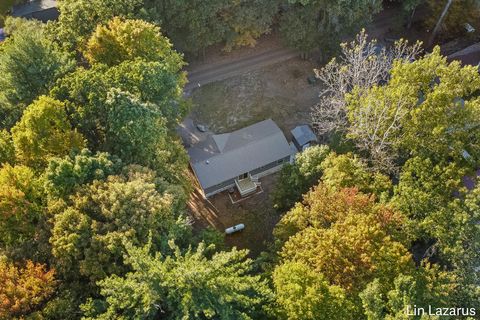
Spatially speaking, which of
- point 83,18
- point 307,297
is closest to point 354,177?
point 307,297

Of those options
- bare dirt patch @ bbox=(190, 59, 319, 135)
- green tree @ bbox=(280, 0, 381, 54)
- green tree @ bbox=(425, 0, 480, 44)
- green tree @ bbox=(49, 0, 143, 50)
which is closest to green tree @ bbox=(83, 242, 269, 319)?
green tree @ bbox=(49, 0, 143, 50)

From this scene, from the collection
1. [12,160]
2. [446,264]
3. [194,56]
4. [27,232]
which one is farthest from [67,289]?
[194,56]

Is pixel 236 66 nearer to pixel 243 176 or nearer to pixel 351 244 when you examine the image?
pixel 243 176

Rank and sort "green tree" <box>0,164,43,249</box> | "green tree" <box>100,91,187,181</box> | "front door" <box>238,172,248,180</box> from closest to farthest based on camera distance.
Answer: "green tree" <box>0,164,43,249</box> < "green tree" <box>100,91,187,181</box> < "front door" <box>238,172,248,180</box>

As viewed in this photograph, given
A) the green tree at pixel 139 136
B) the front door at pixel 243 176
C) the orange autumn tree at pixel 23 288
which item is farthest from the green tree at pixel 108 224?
the front door at pixel 243 176

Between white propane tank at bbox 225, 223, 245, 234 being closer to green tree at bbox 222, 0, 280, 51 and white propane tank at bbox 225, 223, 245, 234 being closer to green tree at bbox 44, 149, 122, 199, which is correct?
green tree at bbox 44, 149, 122, 199

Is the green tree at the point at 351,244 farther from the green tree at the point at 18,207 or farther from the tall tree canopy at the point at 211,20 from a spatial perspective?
the tall tree canopy at the point at 211,20
